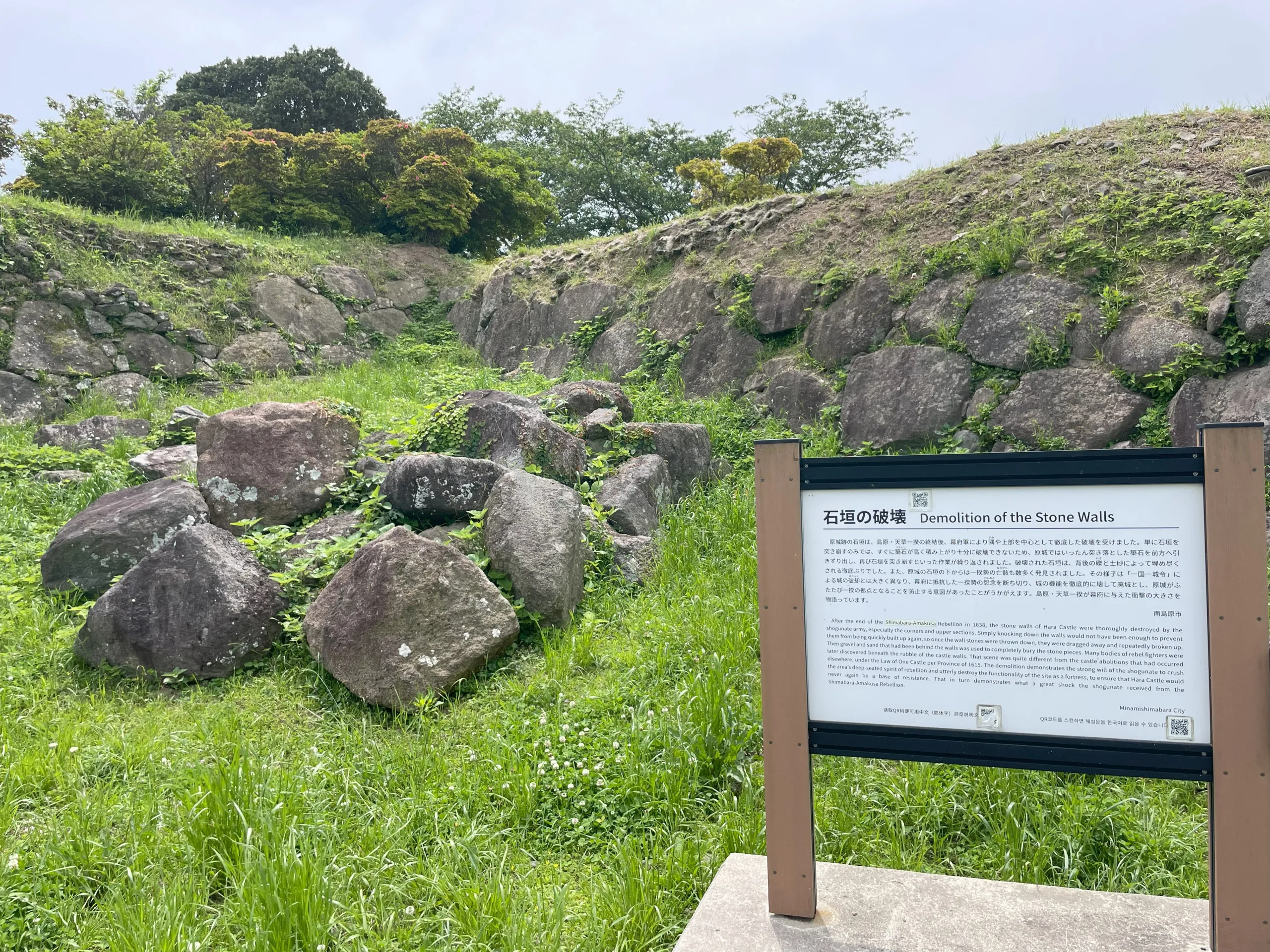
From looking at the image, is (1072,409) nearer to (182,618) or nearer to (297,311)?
(182,618)

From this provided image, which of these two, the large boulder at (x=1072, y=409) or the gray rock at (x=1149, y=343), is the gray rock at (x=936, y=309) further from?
the gray rock at (x=1149, y=343)

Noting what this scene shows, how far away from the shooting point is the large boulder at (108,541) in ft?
17.6

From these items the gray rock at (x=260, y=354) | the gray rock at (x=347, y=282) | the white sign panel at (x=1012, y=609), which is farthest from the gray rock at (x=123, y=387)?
the white sign panel at (x=1012, y=609)

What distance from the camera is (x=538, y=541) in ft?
16.2

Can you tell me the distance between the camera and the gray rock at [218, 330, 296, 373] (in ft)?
41.0

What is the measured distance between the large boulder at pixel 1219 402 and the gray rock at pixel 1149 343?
10.0 inches

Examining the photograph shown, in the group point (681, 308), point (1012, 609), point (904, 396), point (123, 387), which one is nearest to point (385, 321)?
point (123, 387)

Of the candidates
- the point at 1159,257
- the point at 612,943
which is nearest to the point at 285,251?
the point at 1159,257

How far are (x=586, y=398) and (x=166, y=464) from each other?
3798 mm

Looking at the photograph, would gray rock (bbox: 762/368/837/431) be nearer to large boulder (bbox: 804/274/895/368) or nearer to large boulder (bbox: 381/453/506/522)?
large boulder (bbox: 804/274/895/368)

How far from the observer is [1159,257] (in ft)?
22.4

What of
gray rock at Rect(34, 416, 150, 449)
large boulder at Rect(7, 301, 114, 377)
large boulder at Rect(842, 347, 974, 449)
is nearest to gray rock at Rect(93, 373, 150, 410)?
large boulder at Rect(7, 301, 114, 377)

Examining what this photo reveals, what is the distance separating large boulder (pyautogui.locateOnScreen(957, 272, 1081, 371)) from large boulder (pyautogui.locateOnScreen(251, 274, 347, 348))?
1068 centimetres

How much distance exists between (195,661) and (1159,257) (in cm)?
795
